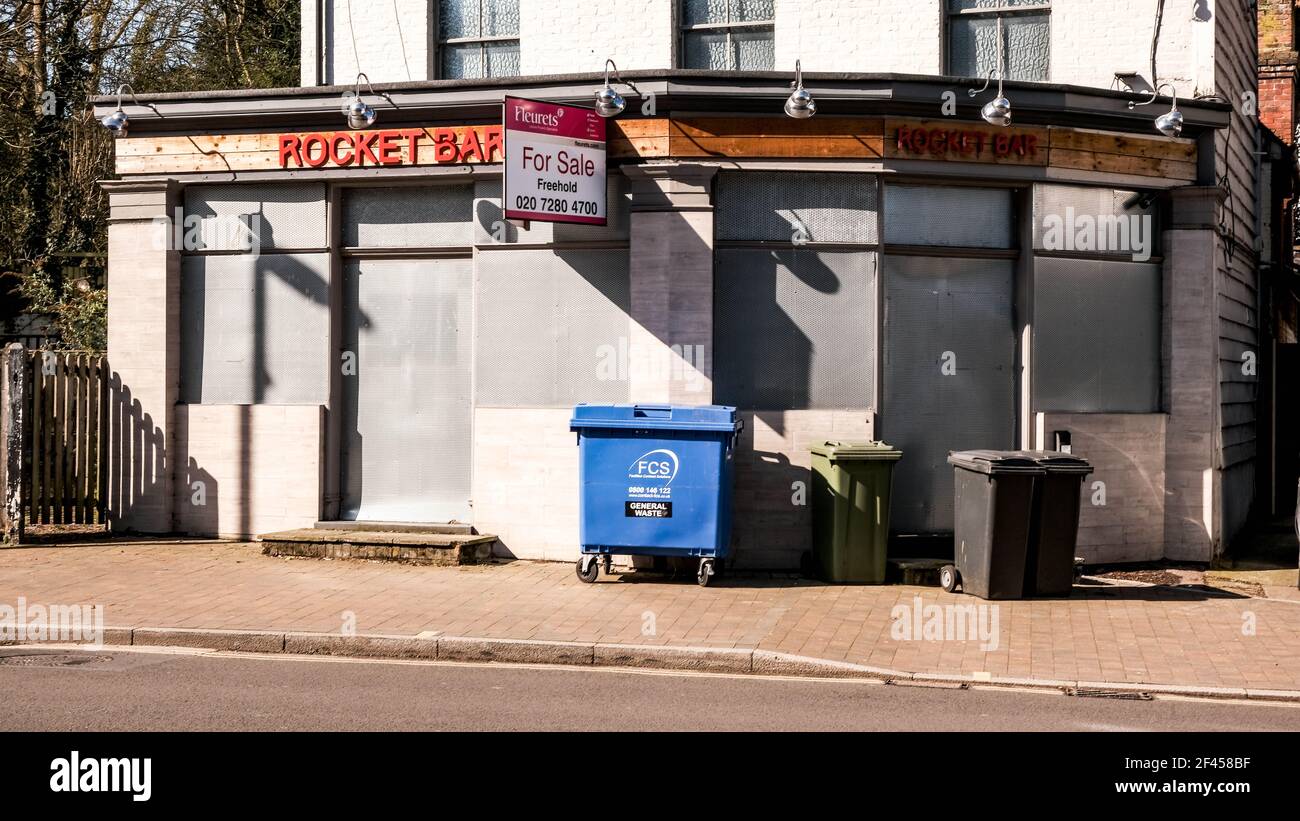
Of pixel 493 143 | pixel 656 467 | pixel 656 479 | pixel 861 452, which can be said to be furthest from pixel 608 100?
pixel 861 452

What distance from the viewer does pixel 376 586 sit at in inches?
448

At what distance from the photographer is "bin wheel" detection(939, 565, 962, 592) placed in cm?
1166

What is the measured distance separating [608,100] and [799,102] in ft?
6.02

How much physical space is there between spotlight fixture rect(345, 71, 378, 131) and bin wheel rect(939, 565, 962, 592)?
7.28 m

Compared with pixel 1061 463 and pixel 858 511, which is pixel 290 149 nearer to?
pixel 858 511

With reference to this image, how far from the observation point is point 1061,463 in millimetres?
11367

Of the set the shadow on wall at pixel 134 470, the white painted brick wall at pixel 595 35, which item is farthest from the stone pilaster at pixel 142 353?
the white painted brick wall at pixel 595 35

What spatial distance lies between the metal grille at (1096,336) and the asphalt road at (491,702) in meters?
5.76

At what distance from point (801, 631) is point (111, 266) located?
355 inches

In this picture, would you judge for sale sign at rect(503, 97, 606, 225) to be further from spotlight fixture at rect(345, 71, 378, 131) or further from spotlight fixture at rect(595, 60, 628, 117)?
spotlight fixture at rect(345, 71, 378, 131)

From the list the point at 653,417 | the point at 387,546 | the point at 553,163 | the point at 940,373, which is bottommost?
the point at 387,546

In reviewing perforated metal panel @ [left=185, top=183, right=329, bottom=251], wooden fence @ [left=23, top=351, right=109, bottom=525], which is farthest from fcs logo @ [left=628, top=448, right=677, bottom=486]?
wooden fence @ [left=23, top=351, right=109, bottom=525]
